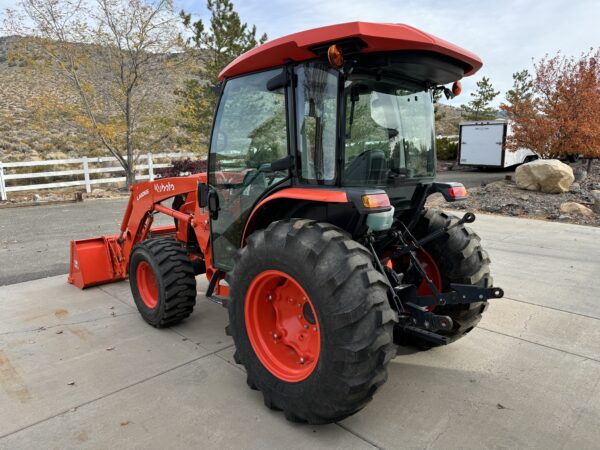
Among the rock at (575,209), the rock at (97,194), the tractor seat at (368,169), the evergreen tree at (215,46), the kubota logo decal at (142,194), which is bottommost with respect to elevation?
the rock at (575,209)

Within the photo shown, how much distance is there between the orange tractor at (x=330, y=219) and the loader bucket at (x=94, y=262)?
1562 millimetres

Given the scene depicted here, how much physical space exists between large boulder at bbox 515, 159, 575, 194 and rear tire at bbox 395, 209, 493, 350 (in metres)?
10.0

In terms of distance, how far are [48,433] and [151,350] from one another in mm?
1038

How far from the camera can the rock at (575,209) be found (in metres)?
9.24

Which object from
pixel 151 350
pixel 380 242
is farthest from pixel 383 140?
pixel 151 350

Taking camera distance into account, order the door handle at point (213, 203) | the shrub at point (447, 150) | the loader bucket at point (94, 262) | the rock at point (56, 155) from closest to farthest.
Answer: the door handle at point (213, 203) → the loader bucket at point (94, 262) → the rock at point (56, 155) → the shrub at point (447, 150)

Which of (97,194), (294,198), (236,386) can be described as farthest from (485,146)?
(236,386)

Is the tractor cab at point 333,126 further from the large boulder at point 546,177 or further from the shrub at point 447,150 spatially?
the shrub at point 447,150

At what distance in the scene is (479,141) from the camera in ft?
67.0

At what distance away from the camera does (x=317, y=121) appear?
2539 millimetres

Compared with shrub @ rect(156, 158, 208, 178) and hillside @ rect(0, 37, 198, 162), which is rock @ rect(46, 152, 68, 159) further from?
shrub @ rect(156, 158, 208, 178)

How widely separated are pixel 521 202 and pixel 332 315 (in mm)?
10038

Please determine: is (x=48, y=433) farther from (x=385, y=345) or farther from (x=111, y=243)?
(x=111, y=243)

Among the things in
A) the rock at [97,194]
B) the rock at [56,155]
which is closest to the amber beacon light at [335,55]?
the rock at [97,194]
